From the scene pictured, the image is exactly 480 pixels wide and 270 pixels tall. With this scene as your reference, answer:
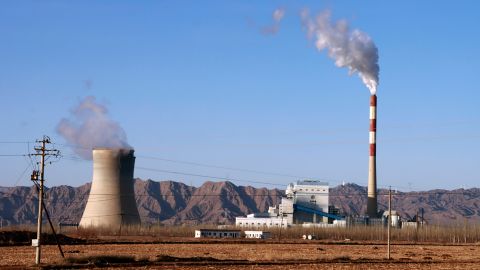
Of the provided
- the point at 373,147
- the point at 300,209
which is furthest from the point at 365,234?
the point at 300,209

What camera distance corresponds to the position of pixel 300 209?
352 feet

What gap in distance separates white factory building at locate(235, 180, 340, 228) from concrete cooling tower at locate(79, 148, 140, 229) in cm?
3432

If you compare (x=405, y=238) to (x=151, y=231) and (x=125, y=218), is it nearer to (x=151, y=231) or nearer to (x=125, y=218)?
(x=151, y=231)

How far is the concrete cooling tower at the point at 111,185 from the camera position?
70750mm

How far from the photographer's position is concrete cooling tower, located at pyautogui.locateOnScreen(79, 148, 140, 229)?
232 feet

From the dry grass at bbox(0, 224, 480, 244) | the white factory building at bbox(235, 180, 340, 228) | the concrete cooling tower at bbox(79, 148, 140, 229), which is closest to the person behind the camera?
the concrete cooling tower at bbox(79, 148, 140, 229)

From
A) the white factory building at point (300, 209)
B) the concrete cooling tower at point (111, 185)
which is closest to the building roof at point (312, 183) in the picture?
the white factory building at point (300, 209)

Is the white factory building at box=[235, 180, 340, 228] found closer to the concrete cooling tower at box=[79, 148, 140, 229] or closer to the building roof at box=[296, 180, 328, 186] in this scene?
the building roof at box=[296, 180, 328, 186]

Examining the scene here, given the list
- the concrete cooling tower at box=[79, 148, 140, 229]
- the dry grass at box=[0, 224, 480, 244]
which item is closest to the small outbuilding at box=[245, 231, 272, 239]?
the dry grass at box=[0, 224, 480, 244]

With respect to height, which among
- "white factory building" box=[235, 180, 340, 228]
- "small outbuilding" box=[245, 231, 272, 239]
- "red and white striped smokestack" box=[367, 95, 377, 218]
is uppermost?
"red and white striped smokestack" box=[367, 95, 377, 218]

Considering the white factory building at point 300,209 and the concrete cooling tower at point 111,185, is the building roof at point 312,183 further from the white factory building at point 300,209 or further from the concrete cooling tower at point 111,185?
the concrete cooling tower at point 111,185

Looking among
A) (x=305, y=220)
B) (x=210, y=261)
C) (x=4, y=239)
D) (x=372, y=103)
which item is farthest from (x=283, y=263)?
(x=305, y=220)

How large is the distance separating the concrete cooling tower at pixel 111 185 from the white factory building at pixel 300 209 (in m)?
34.3

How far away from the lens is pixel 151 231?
8981 cm
